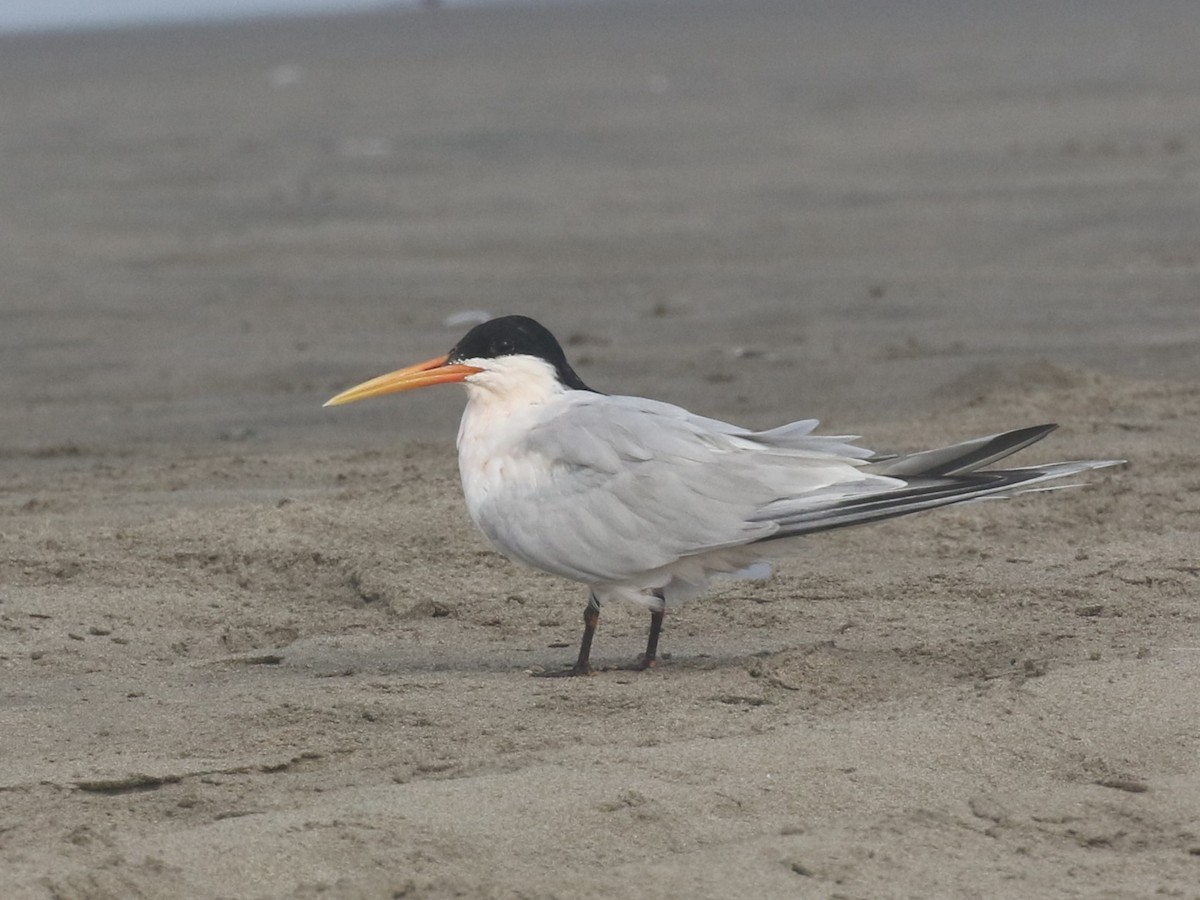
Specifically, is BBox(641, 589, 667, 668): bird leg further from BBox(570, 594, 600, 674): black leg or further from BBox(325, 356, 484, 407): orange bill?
BBox(325, 356, 484, 407): orange bill

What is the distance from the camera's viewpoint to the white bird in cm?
452

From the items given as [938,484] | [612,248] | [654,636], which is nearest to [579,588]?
[654,636]

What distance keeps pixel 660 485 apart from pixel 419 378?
0.78m

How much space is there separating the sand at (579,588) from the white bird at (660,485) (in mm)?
288

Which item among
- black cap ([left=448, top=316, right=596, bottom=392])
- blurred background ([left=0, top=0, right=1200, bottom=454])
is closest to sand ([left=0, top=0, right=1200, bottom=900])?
blurred background ([left=0, top=0, right=1200, bottom=454])

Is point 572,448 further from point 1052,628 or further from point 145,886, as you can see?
point 145,886

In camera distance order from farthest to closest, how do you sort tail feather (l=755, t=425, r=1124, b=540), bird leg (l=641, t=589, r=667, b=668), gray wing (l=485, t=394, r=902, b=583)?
bird leg (l=641, t=589, r=667, b=668)
gray wing (l=485, t=394, r=902, b=583)
tail feather (l=755, t=425, r=1124, b=540)

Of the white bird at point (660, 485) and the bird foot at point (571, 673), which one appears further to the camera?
the bird foot at point (571, 673)

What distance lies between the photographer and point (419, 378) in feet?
16.5

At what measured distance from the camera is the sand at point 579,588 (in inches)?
145

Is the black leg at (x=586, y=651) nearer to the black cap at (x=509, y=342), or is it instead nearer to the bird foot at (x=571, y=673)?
the bird foot at (x=571, y=673)

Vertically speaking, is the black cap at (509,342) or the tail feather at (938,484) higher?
the black cap at (509,342)

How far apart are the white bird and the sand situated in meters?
0.29

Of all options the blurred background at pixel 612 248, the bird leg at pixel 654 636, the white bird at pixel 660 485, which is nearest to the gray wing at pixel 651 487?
the white bird at pixel 660 485
